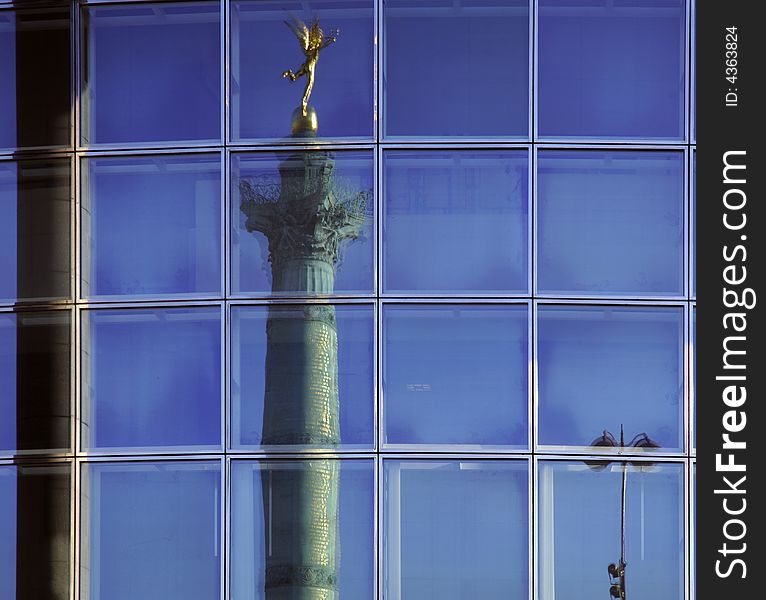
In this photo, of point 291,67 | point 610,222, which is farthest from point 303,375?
point 610,222

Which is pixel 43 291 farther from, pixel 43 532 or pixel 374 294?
pixel 374 294

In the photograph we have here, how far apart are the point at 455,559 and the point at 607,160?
5.63 meters

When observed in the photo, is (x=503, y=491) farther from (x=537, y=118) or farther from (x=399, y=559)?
(x=537, y=118)

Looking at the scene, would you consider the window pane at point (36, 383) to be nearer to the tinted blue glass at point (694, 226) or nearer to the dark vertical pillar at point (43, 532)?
the dark vertical pillar at point (43, 532)

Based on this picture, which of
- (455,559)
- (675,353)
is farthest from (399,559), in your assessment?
(675,353)

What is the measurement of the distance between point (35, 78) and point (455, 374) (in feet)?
23.0

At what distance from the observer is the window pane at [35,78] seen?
58.7 ft

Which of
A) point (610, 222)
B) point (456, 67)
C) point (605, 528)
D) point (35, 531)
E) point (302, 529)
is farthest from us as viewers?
point (456, 67)

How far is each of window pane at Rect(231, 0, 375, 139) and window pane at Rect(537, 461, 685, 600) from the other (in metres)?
5.48

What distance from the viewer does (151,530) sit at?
17.2 meters

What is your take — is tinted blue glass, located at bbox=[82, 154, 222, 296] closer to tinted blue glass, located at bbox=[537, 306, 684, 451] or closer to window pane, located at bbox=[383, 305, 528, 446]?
window pane, located at bbox=[383, 305, 528, 446]

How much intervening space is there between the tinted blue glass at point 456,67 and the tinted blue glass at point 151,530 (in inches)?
214

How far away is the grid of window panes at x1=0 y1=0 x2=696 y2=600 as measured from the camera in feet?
55.8

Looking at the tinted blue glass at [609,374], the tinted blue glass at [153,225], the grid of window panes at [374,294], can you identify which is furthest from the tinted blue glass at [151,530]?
the tinted blue glass at [609,374]
